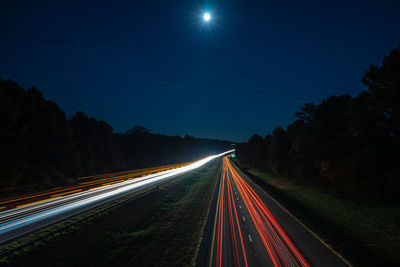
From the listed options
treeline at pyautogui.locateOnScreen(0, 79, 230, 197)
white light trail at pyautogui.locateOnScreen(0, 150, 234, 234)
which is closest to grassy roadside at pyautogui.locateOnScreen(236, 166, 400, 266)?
white light trail at pyautogui.locateOnScreen(0, 150, 234, 234)

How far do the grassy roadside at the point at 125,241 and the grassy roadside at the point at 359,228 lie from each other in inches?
386

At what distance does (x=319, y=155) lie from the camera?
28844 millimetres

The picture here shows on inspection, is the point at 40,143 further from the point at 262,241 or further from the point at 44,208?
the point at 262,241

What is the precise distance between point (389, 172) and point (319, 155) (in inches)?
492

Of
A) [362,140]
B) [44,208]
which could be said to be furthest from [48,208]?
[362,140]

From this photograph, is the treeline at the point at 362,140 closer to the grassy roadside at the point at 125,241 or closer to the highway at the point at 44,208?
the grassy roadside at the point at 125,241

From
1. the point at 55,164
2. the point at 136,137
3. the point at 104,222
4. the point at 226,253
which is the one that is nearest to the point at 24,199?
the point at 104,222

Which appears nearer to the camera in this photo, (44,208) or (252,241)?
(252,241)

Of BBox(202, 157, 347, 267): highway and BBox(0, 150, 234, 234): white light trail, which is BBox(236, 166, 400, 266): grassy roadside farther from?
BBox(0, 150, 234, 234): white light trail

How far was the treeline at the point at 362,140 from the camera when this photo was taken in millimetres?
16453

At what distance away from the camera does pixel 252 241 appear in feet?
41.7

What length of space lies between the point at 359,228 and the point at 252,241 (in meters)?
9.94

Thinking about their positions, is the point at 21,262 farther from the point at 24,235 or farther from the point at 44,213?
the point at 44,213

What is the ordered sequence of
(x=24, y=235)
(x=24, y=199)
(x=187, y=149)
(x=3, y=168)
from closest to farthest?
(x=24, y=235), (x=24, y=199), (x=3, y=168), (x=187, y=149)
